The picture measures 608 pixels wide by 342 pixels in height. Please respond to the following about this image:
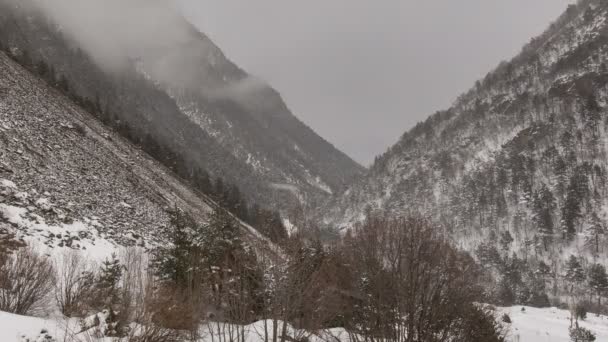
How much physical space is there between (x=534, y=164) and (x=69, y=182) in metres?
150

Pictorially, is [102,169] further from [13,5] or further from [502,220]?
[13,5]

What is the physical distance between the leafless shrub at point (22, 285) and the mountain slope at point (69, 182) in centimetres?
681

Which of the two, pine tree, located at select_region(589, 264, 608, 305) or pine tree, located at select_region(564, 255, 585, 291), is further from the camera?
pine tree, located at select_region(564, 255, 585, 291)

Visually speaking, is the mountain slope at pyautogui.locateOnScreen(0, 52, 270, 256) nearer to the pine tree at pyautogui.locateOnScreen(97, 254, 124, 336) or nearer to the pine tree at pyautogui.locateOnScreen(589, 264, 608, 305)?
the pine tree at pyautogui.locateOnScreen(97, 254, 124, 336)

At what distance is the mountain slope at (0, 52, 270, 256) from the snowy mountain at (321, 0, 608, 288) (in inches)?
3384

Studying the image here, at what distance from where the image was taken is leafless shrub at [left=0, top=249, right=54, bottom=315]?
12969mm

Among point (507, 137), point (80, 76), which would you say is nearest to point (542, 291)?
point (507, 137)

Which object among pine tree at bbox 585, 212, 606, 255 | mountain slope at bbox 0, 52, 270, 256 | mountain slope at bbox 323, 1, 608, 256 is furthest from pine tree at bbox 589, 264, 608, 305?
mountain slope at bbox 0, 52, 270, 256

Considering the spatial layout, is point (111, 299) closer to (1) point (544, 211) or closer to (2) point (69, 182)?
(2) point (69, 182)

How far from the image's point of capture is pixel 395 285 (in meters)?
13.9

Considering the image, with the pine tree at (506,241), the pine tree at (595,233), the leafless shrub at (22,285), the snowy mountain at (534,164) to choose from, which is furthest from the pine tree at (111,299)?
the pine tree at (506,241)

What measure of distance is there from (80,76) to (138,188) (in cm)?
12254

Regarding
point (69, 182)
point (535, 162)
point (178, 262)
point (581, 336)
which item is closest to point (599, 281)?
point (535, 162)

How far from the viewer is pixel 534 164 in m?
147
